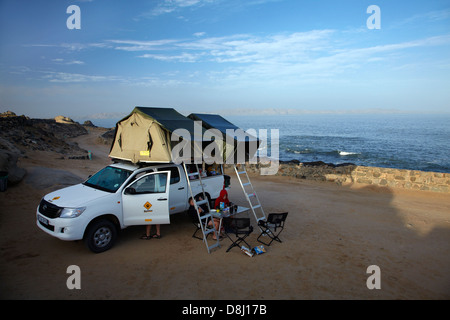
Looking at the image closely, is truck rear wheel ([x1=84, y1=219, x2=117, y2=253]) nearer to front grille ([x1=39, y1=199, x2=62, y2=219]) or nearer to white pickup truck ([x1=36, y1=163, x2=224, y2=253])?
white pickup truck ([x1=36, y1=163, x2=224, y2=253])

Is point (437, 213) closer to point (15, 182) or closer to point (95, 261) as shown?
point (95, 261)

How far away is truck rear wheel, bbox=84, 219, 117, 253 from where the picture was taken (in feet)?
21.3

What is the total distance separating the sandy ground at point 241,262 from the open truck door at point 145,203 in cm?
72

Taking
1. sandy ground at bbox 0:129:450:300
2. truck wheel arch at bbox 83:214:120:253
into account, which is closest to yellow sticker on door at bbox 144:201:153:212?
truck wheel arch at bbox 83:214:120:253

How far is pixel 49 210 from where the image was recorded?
21.4ft

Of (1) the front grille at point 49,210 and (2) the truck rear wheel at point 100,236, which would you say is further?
(2) the truck rear wheel at point 100,236

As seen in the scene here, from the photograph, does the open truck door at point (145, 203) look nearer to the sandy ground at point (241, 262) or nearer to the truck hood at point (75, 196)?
the truck hood at point (75, 196)

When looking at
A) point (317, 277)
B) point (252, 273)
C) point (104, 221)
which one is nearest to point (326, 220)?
point (317, 277)

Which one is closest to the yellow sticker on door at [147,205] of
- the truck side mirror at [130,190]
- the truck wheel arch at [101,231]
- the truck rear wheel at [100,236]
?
the truck side mirror at [130,190]

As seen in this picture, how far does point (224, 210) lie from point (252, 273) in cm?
214

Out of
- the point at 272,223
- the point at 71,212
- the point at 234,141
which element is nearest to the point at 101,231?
the point at 71,212

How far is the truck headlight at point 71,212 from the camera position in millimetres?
6219

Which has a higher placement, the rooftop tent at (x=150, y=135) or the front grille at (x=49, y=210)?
the rooftop tent at (x=150, y=135)

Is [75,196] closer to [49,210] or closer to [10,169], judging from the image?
[49,210]
